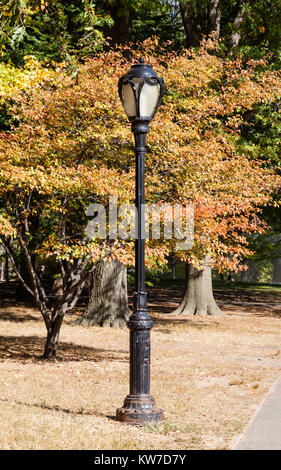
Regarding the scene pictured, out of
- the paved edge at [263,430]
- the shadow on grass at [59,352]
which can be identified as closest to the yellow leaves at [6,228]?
the shadow on grass at [59,352]

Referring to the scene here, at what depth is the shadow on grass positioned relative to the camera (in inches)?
550

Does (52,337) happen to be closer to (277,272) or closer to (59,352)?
(59,352)

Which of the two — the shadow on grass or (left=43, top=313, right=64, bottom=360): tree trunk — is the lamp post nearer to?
(left=43, top=313, right=64, bottom=360): tree trunk

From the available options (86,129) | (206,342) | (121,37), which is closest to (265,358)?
(206,342)

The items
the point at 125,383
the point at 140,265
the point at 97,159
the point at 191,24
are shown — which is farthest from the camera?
the point at 191,24

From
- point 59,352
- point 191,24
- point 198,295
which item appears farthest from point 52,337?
point 191,24

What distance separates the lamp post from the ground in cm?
29

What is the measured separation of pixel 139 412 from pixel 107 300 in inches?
499

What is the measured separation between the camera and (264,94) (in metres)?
16.5

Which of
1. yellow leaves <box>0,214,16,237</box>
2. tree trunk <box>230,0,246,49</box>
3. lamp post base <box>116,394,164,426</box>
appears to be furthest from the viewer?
tree trunk <box>230,0,246,49</box>

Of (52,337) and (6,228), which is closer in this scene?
(6,228)

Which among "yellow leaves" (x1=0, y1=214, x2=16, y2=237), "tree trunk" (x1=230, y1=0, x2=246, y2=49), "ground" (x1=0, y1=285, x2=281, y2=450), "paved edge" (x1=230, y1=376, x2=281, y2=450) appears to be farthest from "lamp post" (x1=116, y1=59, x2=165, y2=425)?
"tree trunk" (x1=230, y1=0, x2=246, y2=49)

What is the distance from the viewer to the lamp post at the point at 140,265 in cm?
788

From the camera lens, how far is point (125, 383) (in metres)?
10.9
